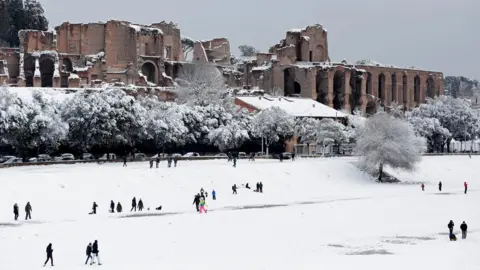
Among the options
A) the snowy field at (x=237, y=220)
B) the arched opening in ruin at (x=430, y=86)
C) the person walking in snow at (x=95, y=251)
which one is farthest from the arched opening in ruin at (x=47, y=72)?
the person walking in snow at (x=95, y=251)

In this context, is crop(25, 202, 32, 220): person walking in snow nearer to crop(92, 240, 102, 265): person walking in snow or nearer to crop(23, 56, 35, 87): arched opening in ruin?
crop(92, 240, 102, 265): person walking in snow

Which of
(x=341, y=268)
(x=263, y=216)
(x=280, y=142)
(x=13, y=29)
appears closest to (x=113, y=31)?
(x=13, y=29)

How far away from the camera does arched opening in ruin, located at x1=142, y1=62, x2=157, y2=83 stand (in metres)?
84.6

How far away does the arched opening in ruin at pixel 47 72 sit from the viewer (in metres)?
80.6

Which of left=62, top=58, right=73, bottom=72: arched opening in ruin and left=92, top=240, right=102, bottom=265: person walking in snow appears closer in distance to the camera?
left=92, top=240, right=102, bottom=265: person walking in snow

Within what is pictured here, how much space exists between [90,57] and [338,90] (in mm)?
30672

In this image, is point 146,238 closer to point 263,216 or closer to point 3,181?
point 263,216

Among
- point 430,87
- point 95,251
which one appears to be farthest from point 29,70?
point 95,251

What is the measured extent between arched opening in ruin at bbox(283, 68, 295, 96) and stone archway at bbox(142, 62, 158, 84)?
16.6 metres

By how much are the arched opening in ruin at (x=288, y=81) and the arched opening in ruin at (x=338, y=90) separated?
17.2ft

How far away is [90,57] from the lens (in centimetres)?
8075

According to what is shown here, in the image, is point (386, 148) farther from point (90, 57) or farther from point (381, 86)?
point (381, 86)

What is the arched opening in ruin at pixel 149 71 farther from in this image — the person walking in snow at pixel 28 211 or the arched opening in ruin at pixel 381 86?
the person walking in snow at pixel 28 211

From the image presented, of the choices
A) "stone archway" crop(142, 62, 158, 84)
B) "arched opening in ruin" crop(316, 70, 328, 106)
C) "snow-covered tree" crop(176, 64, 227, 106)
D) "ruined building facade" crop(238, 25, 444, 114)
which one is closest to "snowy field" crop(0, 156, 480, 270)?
"snow-covered tree" crop(176, 64, 227, 106)
